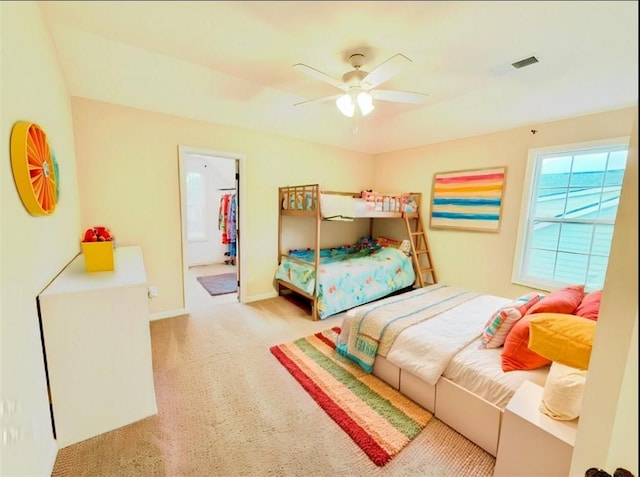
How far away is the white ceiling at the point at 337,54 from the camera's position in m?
0.91

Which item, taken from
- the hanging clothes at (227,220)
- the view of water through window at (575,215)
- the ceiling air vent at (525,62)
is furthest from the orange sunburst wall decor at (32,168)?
the view of water through window at (575,215)

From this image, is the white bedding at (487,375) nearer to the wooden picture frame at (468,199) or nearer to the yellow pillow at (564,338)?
the yellow pillow at (564,338)

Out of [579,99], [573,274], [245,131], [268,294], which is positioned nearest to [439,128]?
[579,99]

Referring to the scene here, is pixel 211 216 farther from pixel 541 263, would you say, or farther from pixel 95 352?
pixel 541 263

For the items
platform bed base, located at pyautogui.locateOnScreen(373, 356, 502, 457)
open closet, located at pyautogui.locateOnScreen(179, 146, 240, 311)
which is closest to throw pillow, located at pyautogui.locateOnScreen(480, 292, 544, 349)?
platform bed base, located at pyautogui.locateOnScreen(373, 356, 502, 457)

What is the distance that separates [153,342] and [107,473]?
4.27 feet

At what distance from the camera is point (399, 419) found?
5.25ft

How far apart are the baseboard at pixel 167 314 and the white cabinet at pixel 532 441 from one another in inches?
121

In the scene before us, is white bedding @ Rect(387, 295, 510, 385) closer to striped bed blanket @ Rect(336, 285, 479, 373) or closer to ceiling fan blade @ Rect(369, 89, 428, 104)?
striped bed blanket @ Rect(336, 285, 479, 373)

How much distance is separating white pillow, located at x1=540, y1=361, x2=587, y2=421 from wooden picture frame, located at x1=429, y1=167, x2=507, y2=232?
2389 mm

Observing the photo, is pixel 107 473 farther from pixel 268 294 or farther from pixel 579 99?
pixel 579 99

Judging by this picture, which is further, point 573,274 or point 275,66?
point 573,274

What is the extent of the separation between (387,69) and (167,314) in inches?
126

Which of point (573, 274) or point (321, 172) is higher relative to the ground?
point (321, 172)
